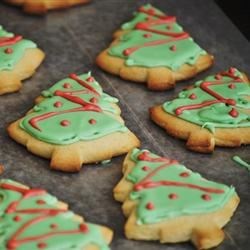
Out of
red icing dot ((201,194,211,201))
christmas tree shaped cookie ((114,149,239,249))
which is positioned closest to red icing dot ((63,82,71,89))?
christmas tree shaped cookie ((114,149,239,249))

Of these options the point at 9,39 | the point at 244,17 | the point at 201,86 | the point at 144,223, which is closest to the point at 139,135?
the point at 201,86

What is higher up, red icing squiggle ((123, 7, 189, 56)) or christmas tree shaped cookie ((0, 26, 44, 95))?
red icing squiggle ((123, 7, 189, 56))

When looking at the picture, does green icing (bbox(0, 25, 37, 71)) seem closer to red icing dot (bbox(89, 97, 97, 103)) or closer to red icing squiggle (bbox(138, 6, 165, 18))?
red icing dot (bbox(89, 97, 97, 103))

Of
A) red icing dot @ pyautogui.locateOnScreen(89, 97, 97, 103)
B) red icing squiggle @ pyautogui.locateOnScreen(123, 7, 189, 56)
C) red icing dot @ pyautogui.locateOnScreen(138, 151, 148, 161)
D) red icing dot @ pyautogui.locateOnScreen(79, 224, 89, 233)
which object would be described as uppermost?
red icing squiggle @ pyautogui.locateOnScreen(123, 7, 189, 56)

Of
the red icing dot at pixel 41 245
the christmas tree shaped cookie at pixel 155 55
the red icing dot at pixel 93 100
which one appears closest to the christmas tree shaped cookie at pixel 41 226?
the red icing dot at pixel 41 245

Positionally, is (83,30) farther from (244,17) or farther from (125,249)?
(125,249)

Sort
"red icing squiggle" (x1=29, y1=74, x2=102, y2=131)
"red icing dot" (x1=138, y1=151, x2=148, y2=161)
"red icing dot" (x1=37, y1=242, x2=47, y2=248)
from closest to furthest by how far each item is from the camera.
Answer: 1. "red icing dot" (x1=37, y1=242, x2=47, y2=248)
2. "red icing dot" (x1=138, y1=151, x2=148, y2=161)
3. "red icing squiggle" (x1=29, y1=74, x2=102, y2=131)

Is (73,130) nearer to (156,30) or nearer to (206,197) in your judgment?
(206,197)
